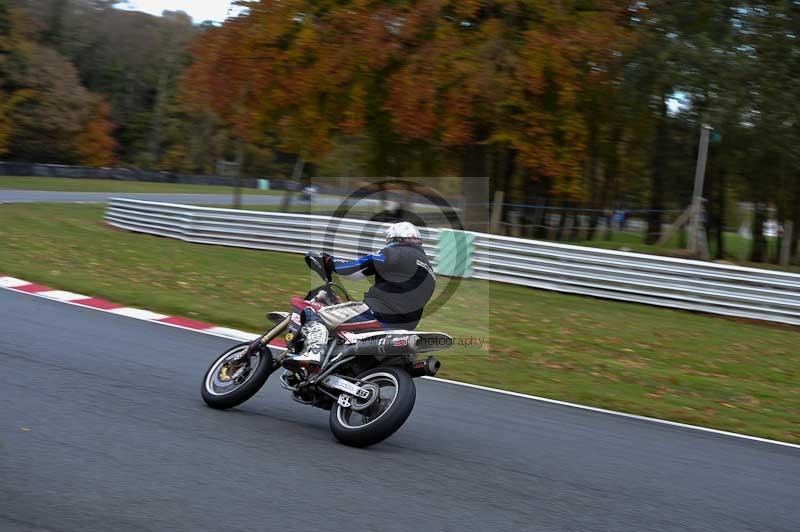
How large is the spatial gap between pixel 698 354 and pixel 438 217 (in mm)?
10672

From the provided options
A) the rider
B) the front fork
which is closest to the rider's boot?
the rider

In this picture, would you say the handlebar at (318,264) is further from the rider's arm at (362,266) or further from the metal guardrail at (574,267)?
the metal guardrail at (574,267)

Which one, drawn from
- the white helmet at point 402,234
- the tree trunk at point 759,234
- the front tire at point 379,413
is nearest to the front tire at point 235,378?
the front tire at point 379,413

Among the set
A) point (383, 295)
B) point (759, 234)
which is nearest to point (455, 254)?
point (383, 295)

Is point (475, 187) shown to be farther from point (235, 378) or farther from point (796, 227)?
point (235, 378)

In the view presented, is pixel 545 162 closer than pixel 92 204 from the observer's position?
Yes

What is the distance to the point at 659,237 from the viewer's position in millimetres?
25047

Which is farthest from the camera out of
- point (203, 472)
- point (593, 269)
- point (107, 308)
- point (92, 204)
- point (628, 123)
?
point (92, 204)

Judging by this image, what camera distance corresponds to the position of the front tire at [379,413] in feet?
20.8

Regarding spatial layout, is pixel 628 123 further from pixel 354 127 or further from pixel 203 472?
pixel 203 472

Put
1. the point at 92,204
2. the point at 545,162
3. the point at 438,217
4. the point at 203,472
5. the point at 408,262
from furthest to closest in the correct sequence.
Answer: the point at 92,204 < the point at 545,162 < the point at 438,217 < the point at 408,262 < the point at 203,472

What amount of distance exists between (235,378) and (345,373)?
0.94 metres

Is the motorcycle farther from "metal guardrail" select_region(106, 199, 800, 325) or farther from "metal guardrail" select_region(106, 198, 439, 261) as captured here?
"metal guardrail" select_region(106, 198, 439, 261)

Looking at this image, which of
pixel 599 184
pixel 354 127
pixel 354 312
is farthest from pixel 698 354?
pixel 599 184
